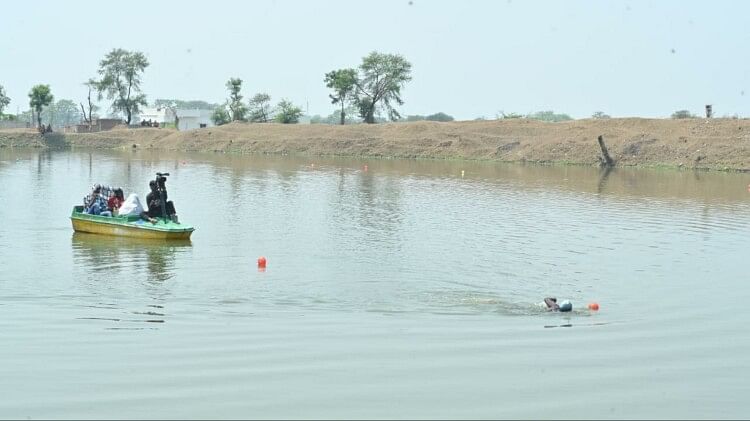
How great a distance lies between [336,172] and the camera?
59.2m

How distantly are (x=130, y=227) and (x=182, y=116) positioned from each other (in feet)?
347

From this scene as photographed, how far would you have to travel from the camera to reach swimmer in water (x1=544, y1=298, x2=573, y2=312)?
58.5 ft

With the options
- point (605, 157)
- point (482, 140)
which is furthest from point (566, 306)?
point (482, 140)

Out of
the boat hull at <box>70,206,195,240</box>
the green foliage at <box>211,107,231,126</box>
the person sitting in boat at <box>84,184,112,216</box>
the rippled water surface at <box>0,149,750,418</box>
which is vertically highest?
the green foliage at <box>211,107,231,126</box>

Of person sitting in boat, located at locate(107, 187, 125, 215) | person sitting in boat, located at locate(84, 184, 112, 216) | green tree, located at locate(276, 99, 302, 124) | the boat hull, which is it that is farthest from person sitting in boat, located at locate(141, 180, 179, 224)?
green tree, located at locate(276, 99, 302, 124)

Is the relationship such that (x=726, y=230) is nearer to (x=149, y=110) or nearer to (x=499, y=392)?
(x=499, y=392)

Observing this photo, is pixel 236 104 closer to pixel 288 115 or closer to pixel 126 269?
pixel 288 115

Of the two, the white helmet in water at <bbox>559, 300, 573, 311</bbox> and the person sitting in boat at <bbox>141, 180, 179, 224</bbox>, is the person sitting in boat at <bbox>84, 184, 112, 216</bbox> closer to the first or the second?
the person sitting in boat at <bbox>141, 180, 179, 224</bbox>

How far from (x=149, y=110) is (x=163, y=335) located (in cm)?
12833

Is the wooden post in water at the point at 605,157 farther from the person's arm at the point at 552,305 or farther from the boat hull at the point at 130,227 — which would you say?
the person's arm at the point at 552,305

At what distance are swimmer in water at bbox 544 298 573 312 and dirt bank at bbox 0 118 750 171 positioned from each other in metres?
50.5

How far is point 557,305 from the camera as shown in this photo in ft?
58.8

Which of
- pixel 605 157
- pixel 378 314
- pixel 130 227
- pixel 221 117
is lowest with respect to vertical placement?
Answer: pixel 378 314

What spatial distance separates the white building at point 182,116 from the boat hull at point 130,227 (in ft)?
332
